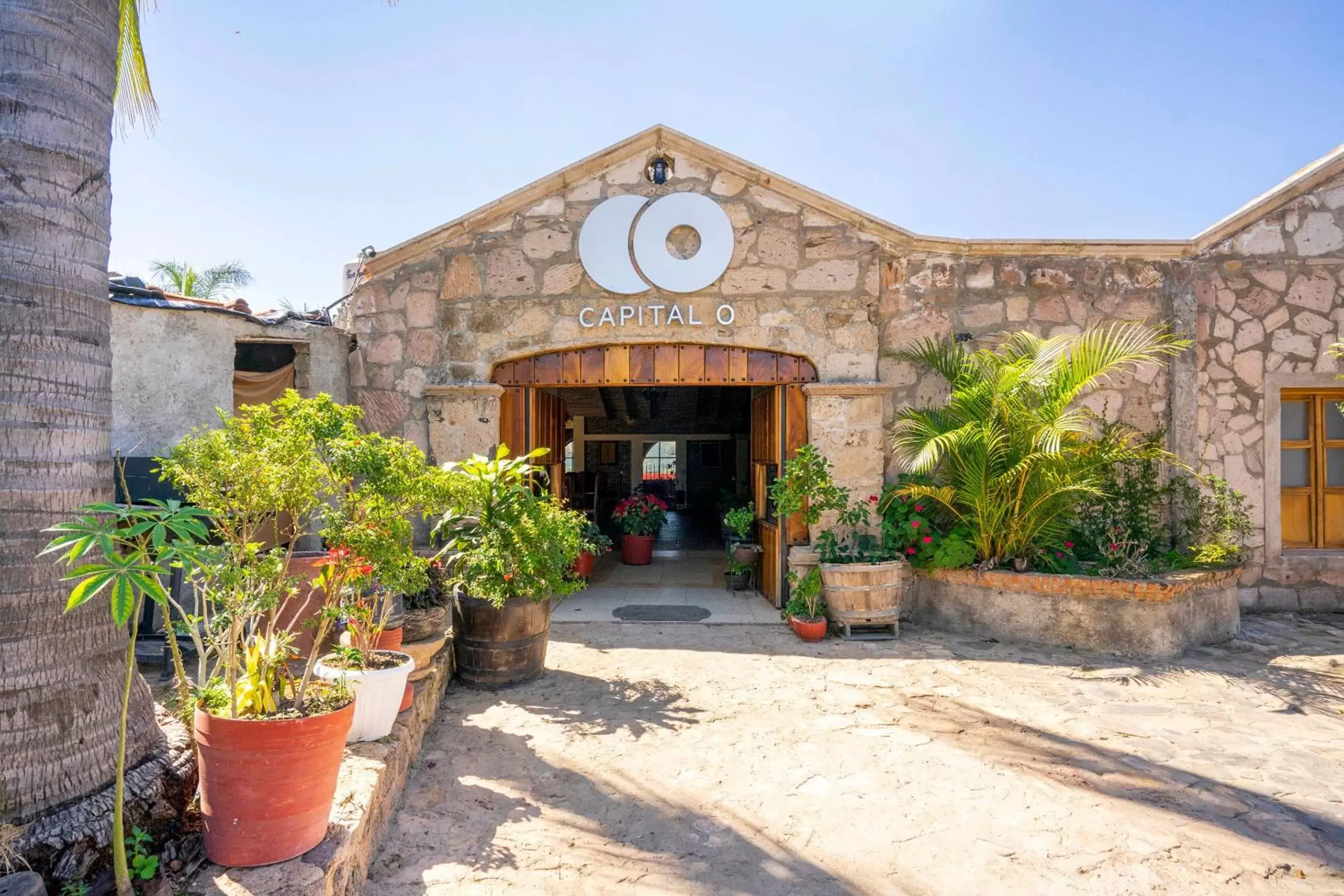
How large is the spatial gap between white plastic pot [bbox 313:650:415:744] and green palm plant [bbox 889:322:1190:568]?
12.4 feet

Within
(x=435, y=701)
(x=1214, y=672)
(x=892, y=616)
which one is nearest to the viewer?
(x=435, y=701)

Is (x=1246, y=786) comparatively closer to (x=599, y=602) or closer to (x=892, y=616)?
(x=892, y=616)

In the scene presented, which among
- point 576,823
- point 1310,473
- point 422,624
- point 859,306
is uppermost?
point 859,306

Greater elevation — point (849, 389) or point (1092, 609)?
point (849, 389)

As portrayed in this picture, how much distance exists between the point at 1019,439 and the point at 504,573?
12.5ft

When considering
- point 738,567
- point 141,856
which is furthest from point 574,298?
point 141,856

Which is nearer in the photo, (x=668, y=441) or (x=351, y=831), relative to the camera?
(x=351, y=831)

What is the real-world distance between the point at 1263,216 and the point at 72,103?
8116 millimetres

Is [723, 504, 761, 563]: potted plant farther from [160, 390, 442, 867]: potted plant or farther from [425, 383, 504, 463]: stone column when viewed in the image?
[160, 390, 442, 867]: potted plant

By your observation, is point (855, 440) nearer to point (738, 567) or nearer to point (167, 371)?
point (738, 567)

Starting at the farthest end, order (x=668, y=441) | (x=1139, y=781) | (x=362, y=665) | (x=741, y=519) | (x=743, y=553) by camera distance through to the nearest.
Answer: (x=668, y=441) → (x=743, y=553) → (x=741, y=519) → (x=1139, y=781) → (x=362, y=665)

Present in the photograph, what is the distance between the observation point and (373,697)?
303 cm

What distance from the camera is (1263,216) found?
633 cm

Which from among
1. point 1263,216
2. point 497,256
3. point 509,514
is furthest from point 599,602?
point 1263,216
